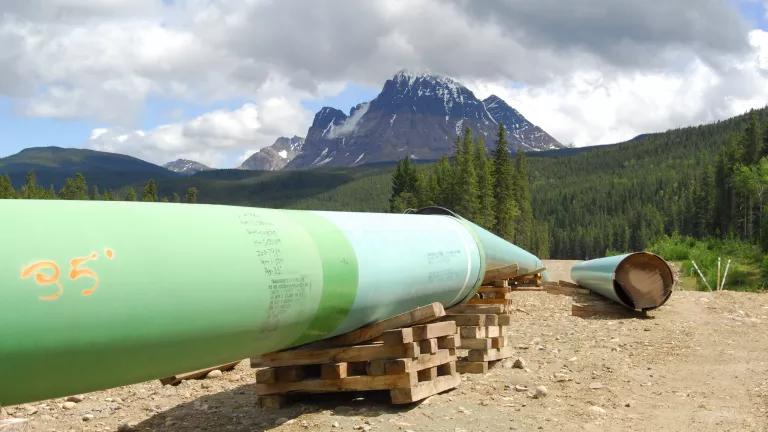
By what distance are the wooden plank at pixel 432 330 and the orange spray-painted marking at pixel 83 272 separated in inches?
150

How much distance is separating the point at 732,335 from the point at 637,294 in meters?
2.75

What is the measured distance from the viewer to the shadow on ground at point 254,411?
716 centimetres

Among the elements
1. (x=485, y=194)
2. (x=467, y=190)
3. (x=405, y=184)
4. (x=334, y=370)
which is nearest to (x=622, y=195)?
(x=405, y=184)

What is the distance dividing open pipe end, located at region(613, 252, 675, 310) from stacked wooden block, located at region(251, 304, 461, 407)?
8.48 meters

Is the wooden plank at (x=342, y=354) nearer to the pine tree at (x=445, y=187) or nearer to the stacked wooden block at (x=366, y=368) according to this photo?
the stacked wooden block at (x=366, y=368)

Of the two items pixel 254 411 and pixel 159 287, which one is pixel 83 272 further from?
pixel 254 411

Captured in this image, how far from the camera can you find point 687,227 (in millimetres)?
105000

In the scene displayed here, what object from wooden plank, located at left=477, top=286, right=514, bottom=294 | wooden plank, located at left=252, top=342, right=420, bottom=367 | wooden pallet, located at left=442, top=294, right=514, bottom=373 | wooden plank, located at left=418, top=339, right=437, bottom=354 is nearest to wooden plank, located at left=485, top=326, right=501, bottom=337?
wooden pallet, located at left=442, top=294, right=514, bottom=373

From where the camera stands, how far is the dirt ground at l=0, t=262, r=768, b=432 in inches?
276

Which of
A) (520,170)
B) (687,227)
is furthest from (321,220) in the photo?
(687,227)

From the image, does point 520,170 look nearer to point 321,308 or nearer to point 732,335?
point 732,335

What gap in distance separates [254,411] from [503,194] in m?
63.7

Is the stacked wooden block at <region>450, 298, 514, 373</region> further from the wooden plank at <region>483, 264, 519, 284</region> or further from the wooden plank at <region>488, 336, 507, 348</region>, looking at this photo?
the wooden plank at <region>483, 264, 519, 284</region>

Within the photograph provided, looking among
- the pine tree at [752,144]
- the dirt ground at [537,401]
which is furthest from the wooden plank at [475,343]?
the pine tree at [752,144]
